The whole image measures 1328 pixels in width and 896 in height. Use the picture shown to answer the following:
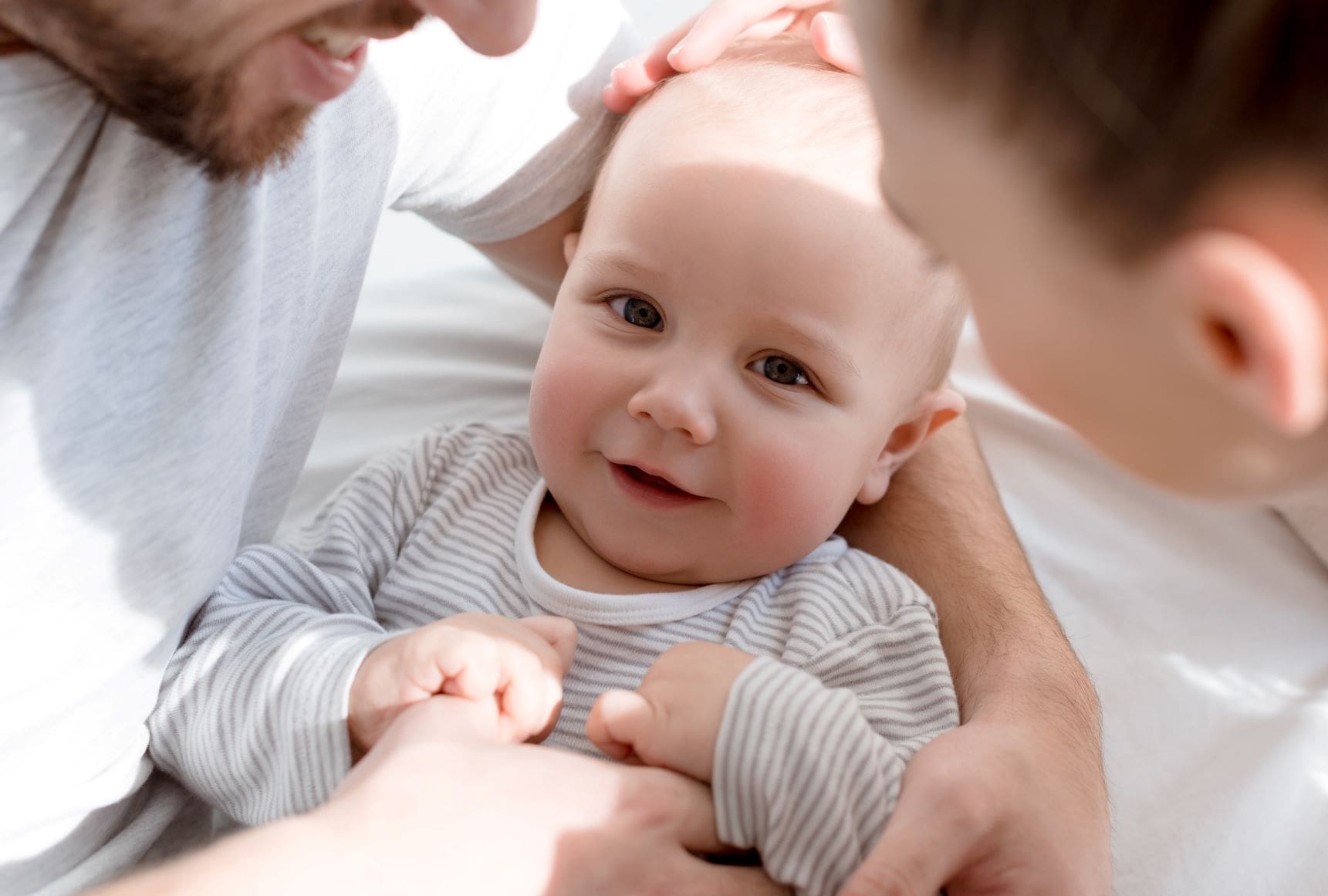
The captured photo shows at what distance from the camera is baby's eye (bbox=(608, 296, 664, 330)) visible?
1.10m

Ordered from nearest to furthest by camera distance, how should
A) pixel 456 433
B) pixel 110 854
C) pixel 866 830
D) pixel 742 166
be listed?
pixel 866 830 → pixel 110 854 → pixel 742 166 → pixel 456 433

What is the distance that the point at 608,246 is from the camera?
1105 mm

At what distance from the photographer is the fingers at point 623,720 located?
33.4 inches

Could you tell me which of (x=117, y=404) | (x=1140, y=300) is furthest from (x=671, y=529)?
(x=1140, y=300)

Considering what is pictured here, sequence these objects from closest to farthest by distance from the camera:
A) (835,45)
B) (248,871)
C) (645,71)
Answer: (248,871) → (835,45) → (645,71)

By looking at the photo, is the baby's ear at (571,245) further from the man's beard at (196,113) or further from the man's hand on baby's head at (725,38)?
the man's beard at (196,113)

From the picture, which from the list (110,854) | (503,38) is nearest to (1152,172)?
(503,38)

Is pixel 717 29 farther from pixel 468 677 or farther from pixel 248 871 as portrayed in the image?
pixel 248 871

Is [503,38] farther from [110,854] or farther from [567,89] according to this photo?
[110,854]

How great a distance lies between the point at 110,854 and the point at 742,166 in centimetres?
79

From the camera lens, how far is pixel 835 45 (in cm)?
117

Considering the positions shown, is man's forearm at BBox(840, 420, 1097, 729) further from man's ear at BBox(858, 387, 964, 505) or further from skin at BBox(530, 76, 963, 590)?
skin at BBox(530, 76, 963, 590)

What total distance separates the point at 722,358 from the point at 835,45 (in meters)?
0.36

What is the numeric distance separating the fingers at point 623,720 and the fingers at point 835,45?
2.20 ft
